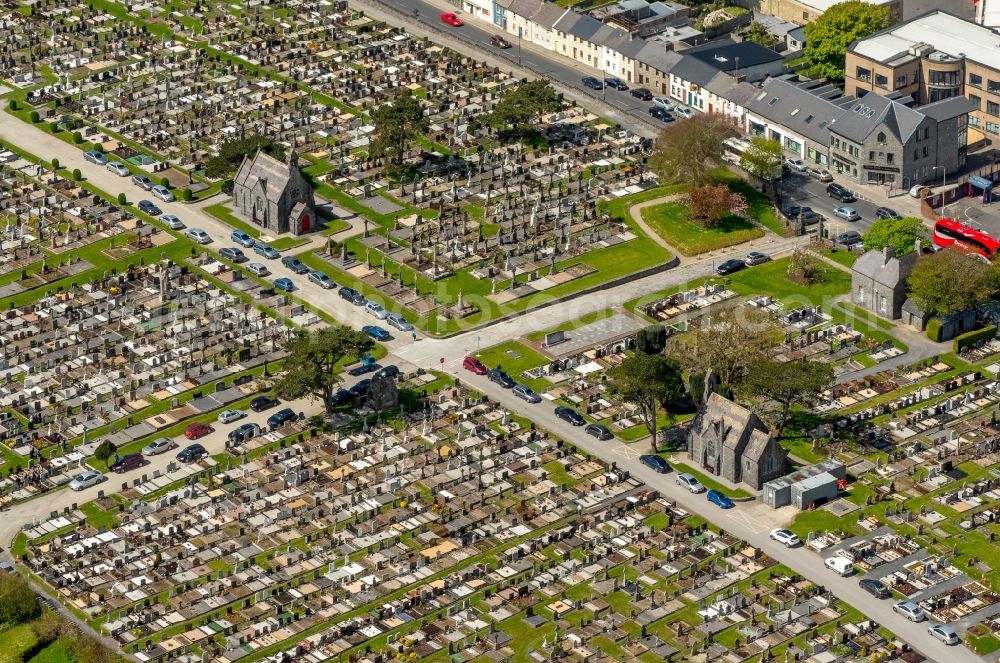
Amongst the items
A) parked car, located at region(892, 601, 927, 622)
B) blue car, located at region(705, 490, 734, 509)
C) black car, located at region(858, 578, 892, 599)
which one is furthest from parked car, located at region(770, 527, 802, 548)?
parked car, located at region(892, 601, 927, 622)

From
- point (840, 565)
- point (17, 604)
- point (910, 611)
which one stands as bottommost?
point (910, 611)

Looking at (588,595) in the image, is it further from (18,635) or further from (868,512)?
(18,635)

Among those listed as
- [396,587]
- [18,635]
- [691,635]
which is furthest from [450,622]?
[18,635]

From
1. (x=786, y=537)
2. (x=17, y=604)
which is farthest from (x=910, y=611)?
(x=17, y=604)

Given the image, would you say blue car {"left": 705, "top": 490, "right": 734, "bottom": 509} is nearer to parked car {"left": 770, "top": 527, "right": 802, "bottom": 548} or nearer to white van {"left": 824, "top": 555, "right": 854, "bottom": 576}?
parked car {"left": 770, "top": 527, "right": 802, "bottom": 548}

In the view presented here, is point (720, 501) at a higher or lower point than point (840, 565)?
higher

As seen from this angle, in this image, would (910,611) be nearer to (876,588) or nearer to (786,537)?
(876,588)
